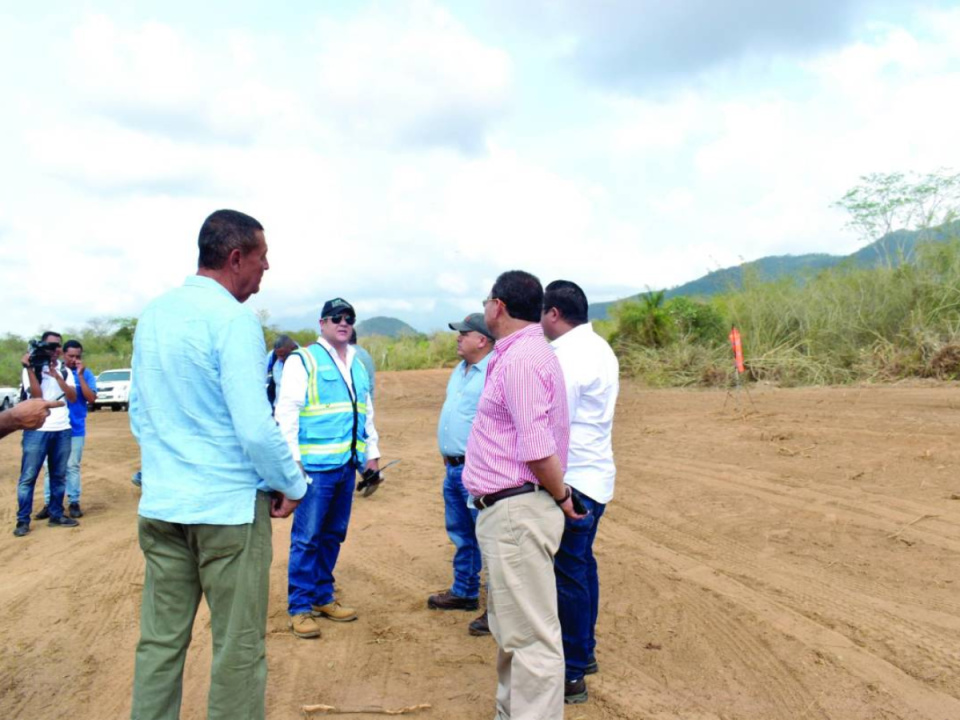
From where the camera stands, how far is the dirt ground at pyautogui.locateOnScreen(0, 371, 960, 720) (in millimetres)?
3854

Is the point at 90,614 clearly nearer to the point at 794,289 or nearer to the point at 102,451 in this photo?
the point at 102,451

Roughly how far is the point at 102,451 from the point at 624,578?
11.3m

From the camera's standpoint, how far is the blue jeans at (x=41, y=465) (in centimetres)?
768

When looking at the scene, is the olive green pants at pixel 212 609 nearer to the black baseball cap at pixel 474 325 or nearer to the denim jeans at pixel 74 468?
the black baseball cap at pixel 474 325

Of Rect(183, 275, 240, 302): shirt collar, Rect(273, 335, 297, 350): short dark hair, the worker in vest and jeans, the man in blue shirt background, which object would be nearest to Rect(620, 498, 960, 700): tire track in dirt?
the worker in vest and jeans

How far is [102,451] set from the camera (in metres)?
13.6

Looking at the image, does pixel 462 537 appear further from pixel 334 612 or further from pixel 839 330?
pixel 839 330

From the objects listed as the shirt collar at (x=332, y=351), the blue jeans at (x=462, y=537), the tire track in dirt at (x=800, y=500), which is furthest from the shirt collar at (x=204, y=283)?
the tire track in dirt at (x=800, y=500)

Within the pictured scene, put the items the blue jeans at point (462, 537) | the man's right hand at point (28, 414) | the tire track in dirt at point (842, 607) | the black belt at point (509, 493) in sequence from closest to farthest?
the man's right hand at point (28, 414) < the black belt at point (509, 493) < the tire track in dirt at point (842, 607) < the blue jeans at point (462, 537)

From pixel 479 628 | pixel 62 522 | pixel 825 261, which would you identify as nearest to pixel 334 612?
pixel 479 628

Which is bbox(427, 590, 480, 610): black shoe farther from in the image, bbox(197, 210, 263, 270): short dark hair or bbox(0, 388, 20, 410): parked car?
bbox(0, 388, 20, 410): parked car

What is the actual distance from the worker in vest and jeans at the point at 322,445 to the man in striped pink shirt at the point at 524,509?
1.54 m

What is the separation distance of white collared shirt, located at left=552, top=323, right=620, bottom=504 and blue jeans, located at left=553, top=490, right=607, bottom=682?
96 mm

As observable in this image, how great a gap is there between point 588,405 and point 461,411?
1360mm
